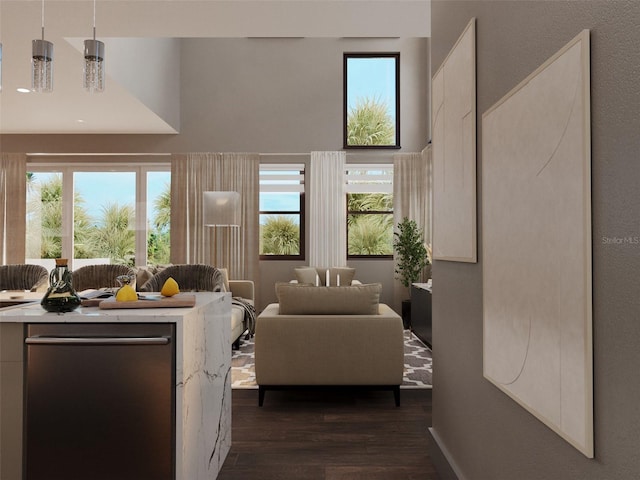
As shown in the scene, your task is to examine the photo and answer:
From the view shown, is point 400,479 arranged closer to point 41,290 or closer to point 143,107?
point 41,290

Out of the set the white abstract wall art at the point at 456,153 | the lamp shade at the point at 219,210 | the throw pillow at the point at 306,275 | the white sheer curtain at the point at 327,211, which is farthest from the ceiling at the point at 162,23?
the throw pillow at the point at 306,275

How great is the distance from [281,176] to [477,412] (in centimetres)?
594

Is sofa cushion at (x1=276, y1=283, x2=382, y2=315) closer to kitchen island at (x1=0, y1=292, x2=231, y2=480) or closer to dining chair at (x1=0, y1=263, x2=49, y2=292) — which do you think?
kitchen island at (x1=0, y1=292, x2=231, y2=480)

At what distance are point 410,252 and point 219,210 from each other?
110 inches

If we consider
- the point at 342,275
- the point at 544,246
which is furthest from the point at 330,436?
the point at 342,275

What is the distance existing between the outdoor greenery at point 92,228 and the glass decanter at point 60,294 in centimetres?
566

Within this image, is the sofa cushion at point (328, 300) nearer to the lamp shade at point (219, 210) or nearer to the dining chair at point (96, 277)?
the dining chair at point (96, 277)

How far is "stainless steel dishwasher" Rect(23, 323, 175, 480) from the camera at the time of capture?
178 centimetres

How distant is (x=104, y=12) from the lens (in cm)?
329

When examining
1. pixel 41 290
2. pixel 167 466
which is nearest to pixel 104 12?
pixel 41 290

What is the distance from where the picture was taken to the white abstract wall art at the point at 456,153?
6.04 feet

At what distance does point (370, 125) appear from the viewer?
7340 mm

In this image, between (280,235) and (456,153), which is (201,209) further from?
(456,153)

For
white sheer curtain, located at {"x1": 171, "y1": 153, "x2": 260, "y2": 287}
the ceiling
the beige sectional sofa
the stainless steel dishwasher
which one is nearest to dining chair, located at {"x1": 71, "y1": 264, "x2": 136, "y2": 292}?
the beige sectional sofa
